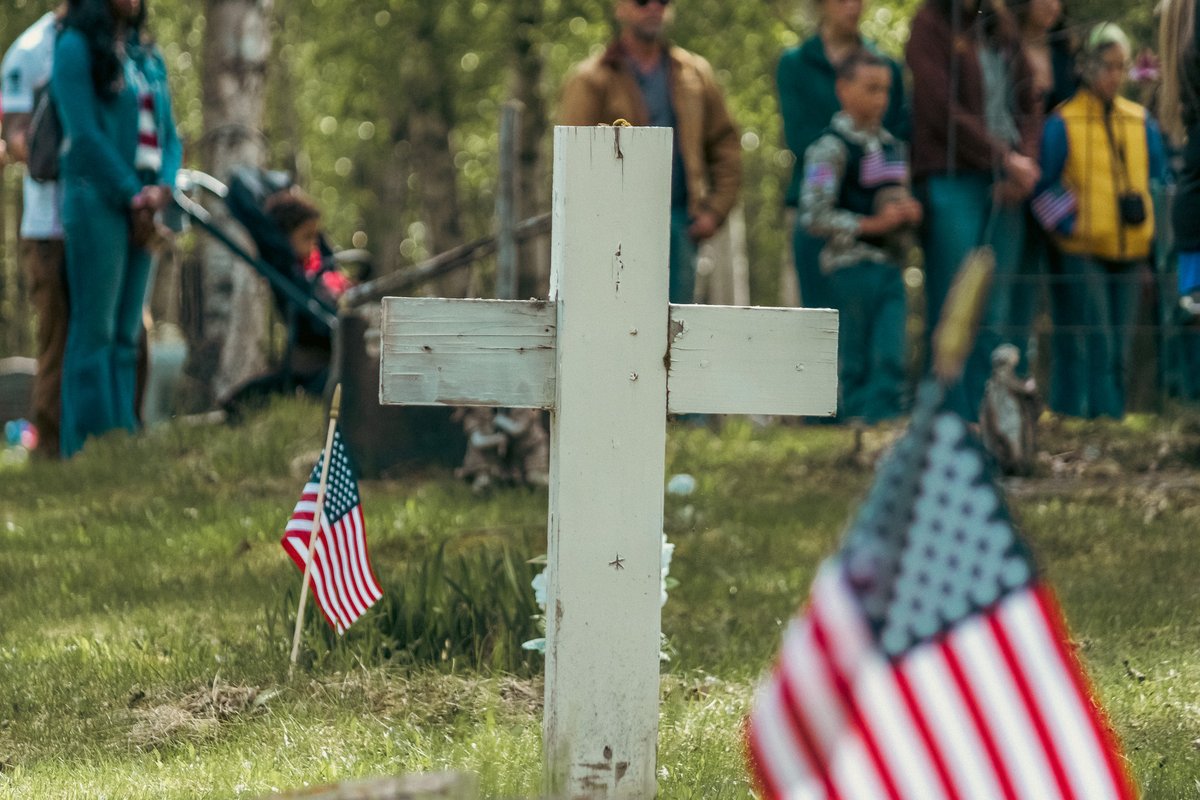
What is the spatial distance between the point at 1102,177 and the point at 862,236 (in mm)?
1298

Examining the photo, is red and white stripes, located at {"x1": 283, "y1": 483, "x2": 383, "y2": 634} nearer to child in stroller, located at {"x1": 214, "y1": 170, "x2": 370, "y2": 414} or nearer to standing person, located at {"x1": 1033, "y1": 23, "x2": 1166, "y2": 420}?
standing person, located at {"x1": 1033, "y1": 23, "x2": 1166, "y2": 420}

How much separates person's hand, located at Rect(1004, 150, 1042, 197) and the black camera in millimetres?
665

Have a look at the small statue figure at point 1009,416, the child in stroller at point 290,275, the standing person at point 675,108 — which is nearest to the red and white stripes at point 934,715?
the small statue figure at point 1009,416

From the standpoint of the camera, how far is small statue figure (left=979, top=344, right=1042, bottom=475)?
7930mm

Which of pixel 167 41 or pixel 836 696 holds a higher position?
pixel 167 41

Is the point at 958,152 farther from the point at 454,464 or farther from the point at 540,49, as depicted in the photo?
the point at 540,49

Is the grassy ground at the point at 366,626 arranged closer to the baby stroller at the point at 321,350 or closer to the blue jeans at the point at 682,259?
the baby stroller at the point at 321,350

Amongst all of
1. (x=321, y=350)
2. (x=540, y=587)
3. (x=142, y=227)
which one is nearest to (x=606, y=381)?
(x=540, y=587)

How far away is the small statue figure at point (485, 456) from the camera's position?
735cm

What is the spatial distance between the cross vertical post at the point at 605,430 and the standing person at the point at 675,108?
556 centimetres

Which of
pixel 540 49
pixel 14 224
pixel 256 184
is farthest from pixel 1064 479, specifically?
pixel 14 224

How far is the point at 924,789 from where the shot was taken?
2105 mm

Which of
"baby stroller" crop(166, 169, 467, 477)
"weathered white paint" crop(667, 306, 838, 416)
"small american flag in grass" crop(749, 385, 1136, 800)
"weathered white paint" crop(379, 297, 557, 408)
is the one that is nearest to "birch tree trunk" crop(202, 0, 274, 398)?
"baby stroller" crop(166, 169, 467, 477)

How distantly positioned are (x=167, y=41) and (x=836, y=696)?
30663 mm
